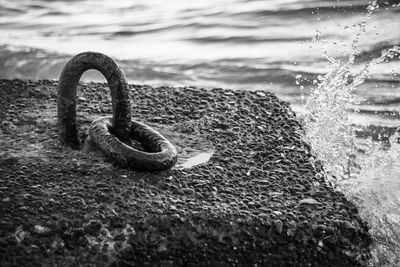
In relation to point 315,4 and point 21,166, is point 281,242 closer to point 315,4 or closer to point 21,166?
point 21,166

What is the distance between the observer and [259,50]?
22.8ft

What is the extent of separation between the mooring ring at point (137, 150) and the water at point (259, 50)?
880 mm

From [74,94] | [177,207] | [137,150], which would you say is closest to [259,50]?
[74,94]

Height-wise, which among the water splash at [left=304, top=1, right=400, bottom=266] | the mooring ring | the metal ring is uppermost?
the metal ring

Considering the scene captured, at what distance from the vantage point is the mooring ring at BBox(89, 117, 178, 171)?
9.04 ft

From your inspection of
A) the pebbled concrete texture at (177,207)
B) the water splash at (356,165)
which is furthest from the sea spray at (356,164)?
the pebbled concrete texture at (177,207)

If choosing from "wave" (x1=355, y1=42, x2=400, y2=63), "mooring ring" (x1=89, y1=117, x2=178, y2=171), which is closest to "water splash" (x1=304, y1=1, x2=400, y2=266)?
"mooring ring" (x1=89, y1=117, x2=178, y2=171)

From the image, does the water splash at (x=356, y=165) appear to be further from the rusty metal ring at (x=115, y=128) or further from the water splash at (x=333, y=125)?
the rusty metal ring at (x=115, y=128)

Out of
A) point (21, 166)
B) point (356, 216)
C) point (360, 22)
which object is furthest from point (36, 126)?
point (360, 22)

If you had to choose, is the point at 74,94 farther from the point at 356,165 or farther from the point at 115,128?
the point at 356,165

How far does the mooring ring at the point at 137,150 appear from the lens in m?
2.76

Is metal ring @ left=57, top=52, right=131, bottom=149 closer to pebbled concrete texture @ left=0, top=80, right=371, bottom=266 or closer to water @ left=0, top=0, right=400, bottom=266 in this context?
pebbled concrete texture @ left=0, top=80, right=371, bottom=266

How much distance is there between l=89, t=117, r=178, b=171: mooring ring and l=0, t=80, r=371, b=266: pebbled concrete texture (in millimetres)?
44

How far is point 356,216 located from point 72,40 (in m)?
5.12
